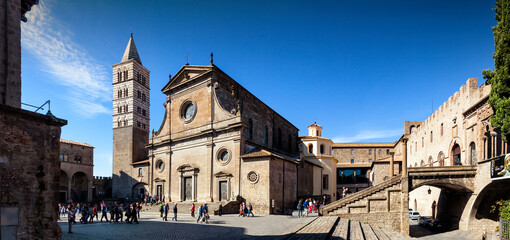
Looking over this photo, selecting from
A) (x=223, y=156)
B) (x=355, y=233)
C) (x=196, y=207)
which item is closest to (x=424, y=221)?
(x=355, y=233)

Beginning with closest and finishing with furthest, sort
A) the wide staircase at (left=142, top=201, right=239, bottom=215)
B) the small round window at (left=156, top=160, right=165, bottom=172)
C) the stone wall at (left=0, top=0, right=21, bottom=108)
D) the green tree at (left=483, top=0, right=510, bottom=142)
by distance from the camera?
the stone wall at (left=0, top=0, right=21, bottom=108), the green tree at (left=483, top=0, right=510, bottom=142), the wide staircase at (left=142, top=201, right=239, bottom=215), the small round window at (left=156, top=160, right=165, bottom=172)

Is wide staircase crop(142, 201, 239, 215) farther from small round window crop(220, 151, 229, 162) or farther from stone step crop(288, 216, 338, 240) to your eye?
stone step crop(288, 216, 338, 240)

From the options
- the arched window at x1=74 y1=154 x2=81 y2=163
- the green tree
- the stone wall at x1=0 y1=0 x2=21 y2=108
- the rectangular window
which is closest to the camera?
the stone wall at x1=0 y1=0 x2=21 y2=108

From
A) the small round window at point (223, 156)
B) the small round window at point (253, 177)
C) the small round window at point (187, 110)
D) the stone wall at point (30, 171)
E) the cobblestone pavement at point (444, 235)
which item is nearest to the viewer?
the stone wall at point (30, 171)

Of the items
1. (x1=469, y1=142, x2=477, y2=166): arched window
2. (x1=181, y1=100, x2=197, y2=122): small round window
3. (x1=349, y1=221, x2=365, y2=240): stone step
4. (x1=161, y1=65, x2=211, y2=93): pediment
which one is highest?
(x1=161, y1=65, x2=211, y2=93): pediment

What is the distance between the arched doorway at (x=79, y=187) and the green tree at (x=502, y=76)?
51.0 meters

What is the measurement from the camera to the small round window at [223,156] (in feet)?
93.0

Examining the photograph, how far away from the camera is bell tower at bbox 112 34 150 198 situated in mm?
43875

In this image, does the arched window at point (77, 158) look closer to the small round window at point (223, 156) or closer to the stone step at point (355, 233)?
the small round window at point (223, 156)

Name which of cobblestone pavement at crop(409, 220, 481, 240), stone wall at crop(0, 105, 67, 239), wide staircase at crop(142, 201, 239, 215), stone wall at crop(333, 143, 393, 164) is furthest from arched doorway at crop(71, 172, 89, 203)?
cobblestone pavement at crop(409, 220, 481, 240)

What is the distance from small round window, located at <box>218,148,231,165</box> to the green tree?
20167mm

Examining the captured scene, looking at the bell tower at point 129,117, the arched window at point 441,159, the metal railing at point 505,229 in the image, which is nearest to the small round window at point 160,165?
the bell tower at point 129,117

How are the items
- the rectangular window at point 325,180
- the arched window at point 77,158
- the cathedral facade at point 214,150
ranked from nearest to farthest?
the cathedral facade at point 214,150, the rectangular window at point 325,180, the arched window at point 77,158

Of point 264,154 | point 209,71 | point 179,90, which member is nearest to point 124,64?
point 179,90
